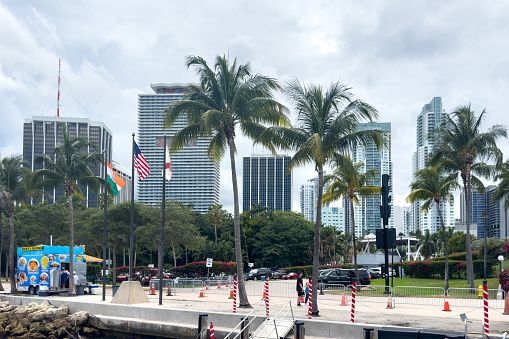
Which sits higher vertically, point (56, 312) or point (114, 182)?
point (114, 182)

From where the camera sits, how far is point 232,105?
23.7 meters

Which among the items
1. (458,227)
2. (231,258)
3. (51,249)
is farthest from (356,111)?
(458,227)

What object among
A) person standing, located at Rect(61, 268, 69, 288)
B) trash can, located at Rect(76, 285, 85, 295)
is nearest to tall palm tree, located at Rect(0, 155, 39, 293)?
person standing, located at Rect(61, 268, 69, 288)

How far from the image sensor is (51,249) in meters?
33.9

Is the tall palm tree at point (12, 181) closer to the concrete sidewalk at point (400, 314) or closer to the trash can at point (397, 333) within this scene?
the concrete sidewalk at point (400, 314)

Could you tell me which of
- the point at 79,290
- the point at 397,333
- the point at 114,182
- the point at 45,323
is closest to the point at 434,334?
the point at 397,333

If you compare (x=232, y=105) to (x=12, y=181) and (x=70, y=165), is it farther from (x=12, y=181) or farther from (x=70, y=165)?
(x=12, y=181)

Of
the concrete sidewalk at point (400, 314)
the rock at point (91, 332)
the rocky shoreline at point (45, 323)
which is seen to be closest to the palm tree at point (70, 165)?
the rocky shoreline at point (45, 323)

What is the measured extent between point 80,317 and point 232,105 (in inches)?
499

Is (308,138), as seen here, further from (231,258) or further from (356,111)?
(231,258)

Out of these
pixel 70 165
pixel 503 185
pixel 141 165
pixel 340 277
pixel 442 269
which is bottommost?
pixel 442 269

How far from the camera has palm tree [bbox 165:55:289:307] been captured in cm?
2353

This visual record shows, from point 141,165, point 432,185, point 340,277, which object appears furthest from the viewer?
point 340,277

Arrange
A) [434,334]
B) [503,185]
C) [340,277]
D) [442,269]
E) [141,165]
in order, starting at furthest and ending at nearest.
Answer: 1. [442,269]
2. [503,185]
3. [340,277]
4. [141,165]
5. [434,334]
